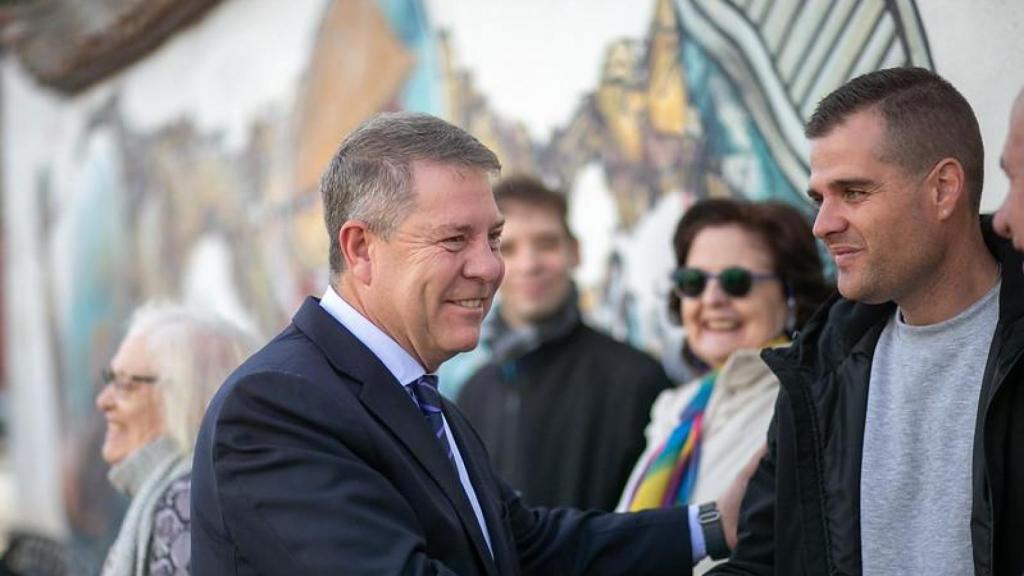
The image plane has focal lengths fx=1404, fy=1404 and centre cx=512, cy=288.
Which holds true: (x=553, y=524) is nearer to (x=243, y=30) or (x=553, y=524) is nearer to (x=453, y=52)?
(x=453, y=52)

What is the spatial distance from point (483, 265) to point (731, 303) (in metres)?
1.40

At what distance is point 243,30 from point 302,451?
747 centimetres

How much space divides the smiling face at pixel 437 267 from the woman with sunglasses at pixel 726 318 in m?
1.22

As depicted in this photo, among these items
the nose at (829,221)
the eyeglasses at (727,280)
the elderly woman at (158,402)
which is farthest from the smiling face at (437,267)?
the eyeglasses at (727,280)

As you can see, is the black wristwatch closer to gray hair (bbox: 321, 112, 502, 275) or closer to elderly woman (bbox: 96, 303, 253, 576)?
gray hair (bbox: 321, 112, 502, 275)

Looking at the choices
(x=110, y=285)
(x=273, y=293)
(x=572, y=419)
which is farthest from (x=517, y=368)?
(x=110, y=285)

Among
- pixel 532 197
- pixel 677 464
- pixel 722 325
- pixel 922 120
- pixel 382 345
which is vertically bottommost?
pixel 677 464

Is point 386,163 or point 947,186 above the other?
point 386,163

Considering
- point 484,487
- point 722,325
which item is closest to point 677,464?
point 722,325

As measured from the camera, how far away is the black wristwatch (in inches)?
126

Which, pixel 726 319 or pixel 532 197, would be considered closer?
pixel 726 319

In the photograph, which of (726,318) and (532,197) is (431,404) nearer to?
(726,318)

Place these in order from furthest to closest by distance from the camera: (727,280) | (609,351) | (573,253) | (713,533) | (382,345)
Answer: (573,253)
(609,351)
(727,280)
(713,533)
(382,345)

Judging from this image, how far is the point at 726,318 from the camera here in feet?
13.0
